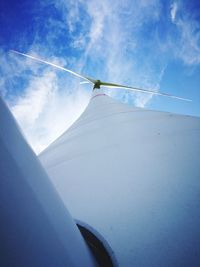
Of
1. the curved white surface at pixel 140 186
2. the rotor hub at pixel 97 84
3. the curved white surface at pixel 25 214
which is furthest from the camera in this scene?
the rotor hub at pixel 97 84

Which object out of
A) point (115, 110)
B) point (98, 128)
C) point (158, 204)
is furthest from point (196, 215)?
point (115, 110)

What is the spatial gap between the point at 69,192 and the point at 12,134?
2.25 metres

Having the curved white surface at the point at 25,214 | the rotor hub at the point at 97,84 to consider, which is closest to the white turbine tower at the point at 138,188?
the curved white surface at the point at 25,214

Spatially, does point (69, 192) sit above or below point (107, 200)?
above

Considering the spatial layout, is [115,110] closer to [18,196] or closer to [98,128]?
[98,128]

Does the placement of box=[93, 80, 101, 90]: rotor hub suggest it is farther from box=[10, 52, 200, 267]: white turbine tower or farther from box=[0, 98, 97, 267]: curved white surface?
box=[0, 98, 97, 267]: curved white surface

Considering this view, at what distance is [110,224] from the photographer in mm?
2330

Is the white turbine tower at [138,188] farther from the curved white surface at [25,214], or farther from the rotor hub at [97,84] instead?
the rotor hub at [97,84]

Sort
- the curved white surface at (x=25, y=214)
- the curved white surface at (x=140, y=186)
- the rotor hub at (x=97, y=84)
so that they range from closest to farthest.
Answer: the curved white surface at (x=25, y=214), the curved white surface at (x=140, y=186), the rotor hub at (x=97, y=84)

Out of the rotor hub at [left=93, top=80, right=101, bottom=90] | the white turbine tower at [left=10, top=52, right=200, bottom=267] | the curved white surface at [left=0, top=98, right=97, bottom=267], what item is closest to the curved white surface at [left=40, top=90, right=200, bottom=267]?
the white turbine tower at [left=10, top=52, right=200, bottom=267]

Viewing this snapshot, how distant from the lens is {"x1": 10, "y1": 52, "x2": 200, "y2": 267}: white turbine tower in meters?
2.03

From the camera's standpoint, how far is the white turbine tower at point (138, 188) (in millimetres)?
2025


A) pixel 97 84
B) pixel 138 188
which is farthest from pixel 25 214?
pixel 97 84

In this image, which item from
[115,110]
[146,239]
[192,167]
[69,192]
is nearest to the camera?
[146,239]
